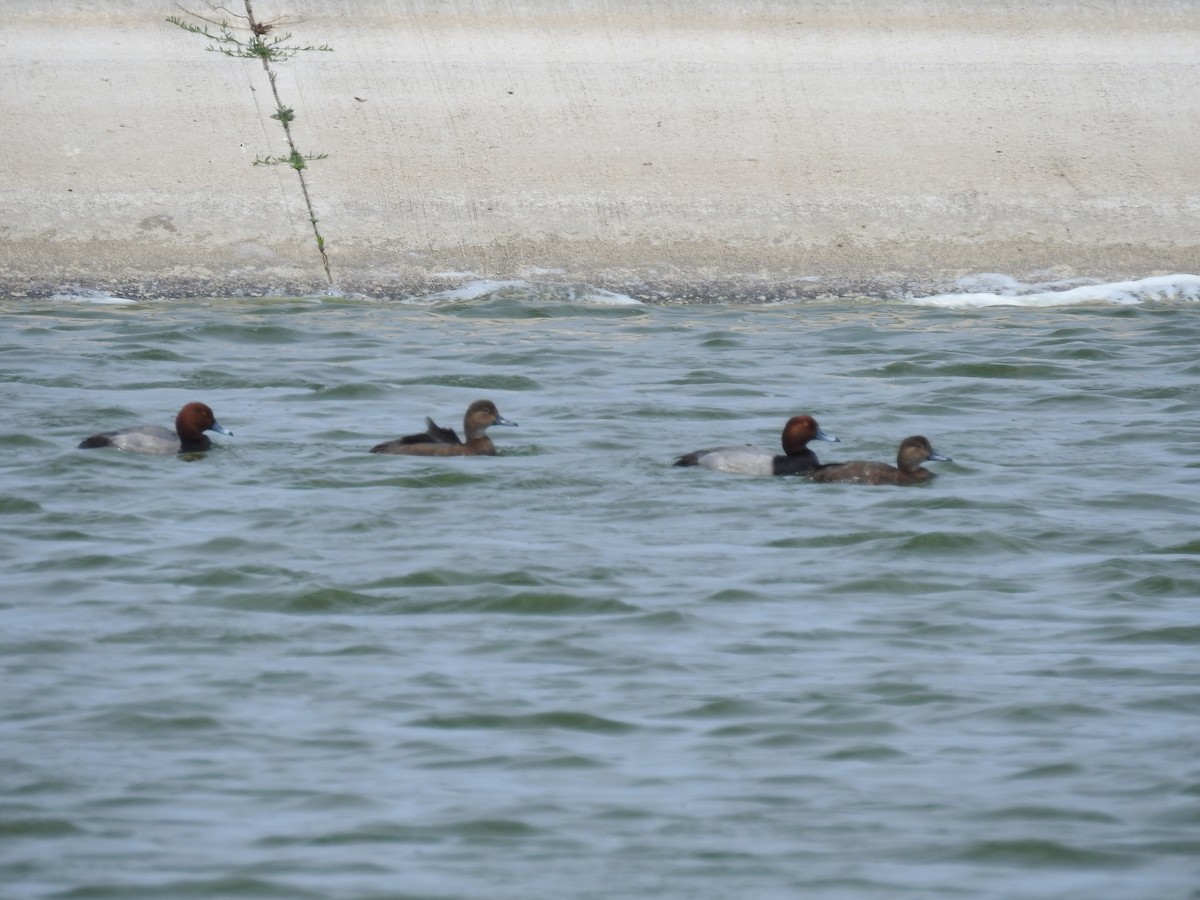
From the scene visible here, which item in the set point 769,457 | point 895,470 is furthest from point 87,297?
point 895,470

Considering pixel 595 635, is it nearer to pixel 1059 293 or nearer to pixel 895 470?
pixel 895 470

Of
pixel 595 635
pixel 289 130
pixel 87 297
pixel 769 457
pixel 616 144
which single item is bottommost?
pixel 595 635

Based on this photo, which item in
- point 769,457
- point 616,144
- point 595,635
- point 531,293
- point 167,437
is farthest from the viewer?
point 616,144

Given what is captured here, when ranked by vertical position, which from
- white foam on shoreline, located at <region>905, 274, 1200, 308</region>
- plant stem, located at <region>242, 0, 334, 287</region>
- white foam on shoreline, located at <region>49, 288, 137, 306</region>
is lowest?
white foam on shoreline, located at <region>905, 274, 1200, 308</region>

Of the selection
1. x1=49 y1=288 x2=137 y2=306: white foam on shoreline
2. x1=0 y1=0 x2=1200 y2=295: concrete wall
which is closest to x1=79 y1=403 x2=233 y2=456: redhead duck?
x1=49 y1=288 x2=137 y2=306: white foam on shoreline

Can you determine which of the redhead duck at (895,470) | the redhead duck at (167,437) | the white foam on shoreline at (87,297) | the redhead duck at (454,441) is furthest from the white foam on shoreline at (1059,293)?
the redhead duck at (167,437)

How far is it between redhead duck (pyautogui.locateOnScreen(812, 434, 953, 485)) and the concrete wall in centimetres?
613

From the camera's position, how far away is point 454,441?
467 inches

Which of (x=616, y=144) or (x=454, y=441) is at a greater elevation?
(x=616, y=144)

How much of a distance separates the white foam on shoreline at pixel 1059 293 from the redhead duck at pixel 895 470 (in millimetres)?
6100

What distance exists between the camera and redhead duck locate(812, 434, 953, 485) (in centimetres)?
1124

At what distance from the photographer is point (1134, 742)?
7031 mm

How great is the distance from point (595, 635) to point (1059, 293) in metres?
10.2

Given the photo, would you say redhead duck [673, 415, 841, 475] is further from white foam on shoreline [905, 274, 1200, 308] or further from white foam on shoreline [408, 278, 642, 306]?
white foam on shoreline [905, 274, 1200, 308]
